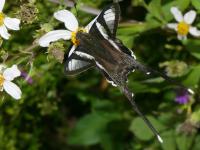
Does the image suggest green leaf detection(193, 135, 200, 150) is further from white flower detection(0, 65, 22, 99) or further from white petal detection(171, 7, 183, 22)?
white flower detection(0, 65, 22, 99)

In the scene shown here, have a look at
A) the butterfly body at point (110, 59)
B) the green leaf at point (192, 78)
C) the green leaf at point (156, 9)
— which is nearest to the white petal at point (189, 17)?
the green leaf at point (156, 9)

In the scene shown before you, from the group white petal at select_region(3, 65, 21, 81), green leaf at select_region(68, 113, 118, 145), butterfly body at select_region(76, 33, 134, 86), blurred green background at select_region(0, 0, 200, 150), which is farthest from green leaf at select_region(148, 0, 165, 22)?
green leaf at select_region(68, 113, 118, 145)

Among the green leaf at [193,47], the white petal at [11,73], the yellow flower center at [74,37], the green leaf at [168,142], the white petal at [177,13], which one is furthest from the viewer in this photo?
the green leaf at [168,142]

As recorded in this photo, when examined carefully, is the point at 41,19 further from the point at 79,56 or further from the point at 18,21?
the point at 79,56

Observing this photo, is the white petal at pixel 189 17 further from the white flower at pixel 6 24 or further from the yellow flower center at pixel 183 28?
the white flower at pixel 6 24

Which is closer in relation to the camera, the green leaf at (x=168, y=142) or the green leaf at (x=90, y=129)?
the green leaf at (x=168, y=142)

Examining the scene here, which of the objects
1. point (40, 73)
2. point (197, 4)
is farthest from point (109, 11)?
point (40, 73)
